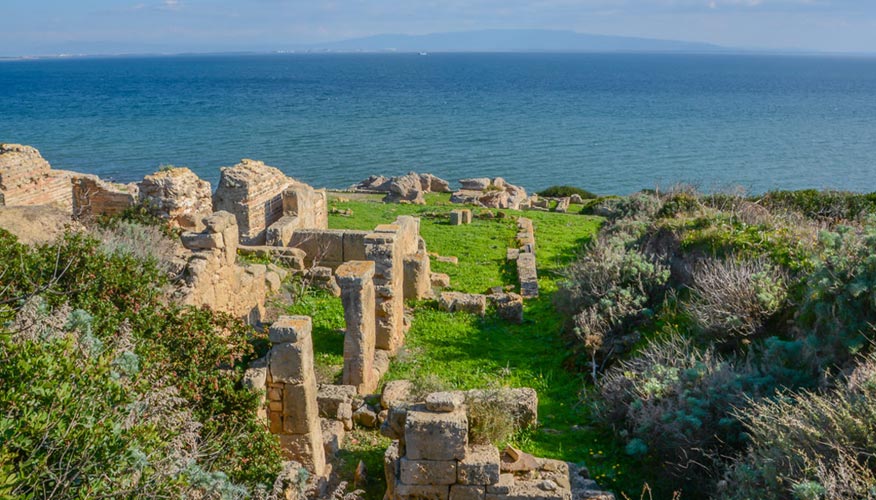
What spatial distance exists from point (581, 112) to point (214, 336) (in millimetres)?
77112

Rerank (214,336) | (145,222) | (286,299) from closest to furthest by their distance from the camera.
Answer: (214,336), (286,299), (145,222)

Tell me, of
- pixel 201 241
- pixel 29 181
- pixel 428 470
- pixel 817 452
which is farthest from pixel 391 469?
Answer: pixel 29 181

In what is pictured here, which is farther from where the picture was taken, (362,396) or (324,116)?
(324,116)

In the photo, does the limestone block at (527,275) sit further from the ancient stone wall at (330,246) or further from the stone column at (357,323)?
the stone column at (357,323)

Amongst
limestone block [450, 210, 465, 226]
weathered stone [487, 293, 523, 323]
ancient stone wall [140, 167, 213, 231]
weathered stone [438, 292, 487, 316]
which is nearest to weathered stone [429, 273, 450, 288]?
A: weathered stone [438, 292, 487, 316]

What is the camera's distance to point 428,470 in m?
7.15

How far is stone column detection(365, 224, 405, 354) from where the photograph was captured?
39.0 ft

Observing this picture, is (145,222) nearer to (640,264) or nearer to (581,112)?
(640,264)

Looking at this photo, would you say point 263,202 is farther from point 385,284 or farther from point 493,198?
point 493,198

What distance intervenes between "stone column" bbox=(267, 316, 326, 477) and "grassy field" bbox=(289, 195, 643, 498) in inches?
34.1

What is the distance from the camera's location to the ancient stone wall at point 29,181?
1733 cm

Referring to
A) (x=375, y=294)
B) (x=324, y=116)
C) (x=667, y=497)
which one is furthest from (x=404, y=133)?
(x=667, y=497)

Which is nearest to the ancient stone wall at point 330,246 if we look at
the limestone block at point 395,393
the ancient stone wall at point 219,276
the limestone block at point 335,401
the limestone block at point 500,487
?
the ancient stone wall at point 219,276

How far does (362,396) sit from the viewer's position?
10664 mm
